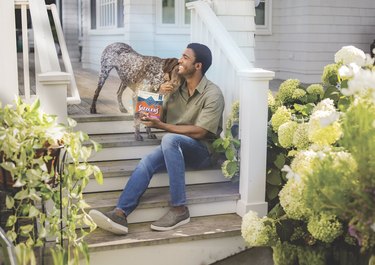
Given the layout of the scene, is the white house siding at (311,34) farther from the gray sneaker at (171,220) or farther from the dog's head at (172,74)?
the gray sneaker at (171,220)

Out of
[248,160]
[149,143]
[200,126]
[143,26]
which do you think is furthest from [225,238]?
[143,26]

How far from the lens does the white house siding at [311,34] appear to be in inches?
352

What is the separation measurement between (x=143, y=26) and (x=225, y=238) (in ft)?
13.2

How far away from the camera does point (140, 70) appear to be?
13.0 ft

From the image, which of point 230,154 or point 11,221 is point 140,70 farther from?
point 11,221

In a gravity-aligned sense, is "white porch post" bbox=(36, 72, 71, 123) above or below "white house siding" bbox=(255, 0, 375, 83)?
below

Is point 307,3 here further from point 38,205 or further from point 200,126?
point 38,205

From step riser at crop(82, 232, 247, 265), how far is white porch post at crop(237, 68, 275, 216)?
0.29 meters

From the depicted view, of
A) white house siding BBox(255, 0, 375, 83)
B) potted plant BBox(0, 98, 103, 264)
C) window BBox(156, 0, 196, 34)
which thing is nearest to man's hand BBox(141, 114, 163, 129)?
potted plant BBox(0, 98, 103, 264)

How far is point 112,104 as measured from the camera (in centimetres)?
477

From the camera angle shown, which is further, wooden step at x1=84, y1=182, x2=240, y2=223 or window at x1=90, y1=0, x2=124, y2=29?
window at x1=90, y1=0, x2=124, y2=29

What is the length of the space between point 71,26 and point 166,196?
735 cm

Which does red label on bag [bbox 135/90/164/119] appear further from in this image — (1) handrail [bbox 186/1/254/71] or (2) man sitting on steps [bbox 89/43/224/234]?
(1) handrail [bbox 186/1/254/71]

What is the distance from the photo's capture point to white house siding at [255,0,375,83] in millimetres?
8930
